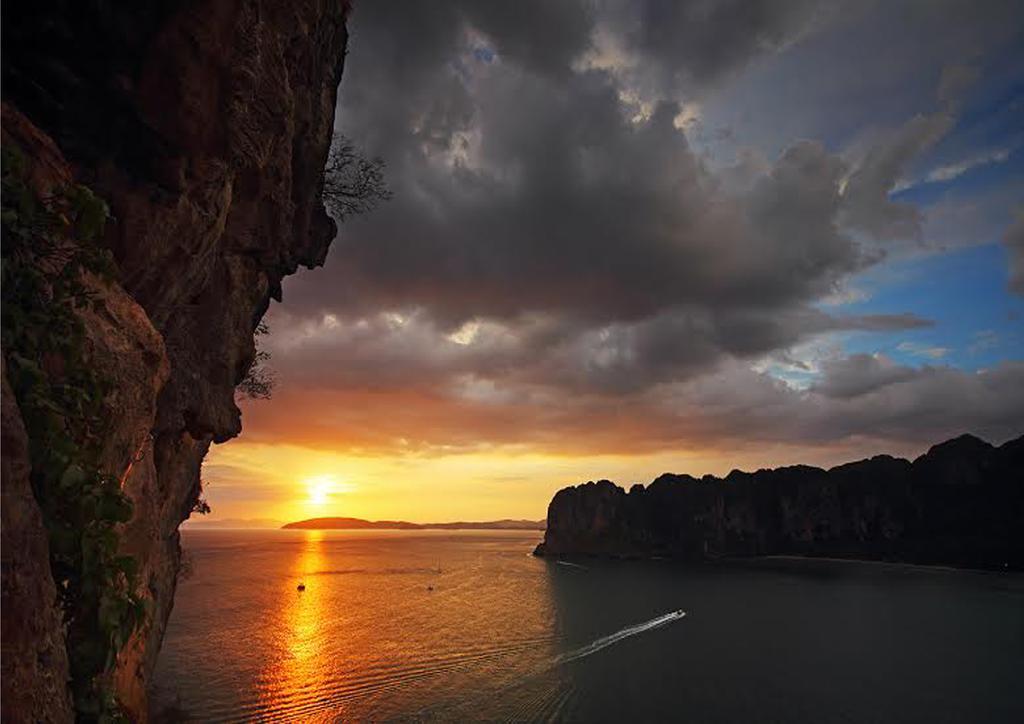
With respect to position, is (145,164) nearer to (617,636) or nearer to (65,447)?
(65,447)

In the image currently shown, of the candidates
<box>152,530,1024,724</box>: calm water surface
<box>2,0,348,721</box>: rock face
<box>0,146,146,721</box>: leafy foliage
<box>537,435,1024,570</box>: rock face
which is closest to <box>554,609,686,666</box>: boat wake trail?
<box>152,530,1024,724</box>: calm water surface

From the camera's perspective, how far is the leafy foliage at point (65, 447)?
5.35 meters

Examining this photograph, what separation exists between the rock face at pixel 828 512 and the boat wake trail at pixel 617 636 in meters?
116

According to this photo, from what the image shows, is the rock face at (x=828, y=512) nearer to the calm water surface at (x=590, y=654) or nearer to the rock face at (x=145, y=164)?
the calm water surface at (x=590, y=654)

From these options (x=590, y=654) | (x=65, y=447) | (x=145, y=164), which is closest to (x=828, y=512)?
(x=590, y=654)

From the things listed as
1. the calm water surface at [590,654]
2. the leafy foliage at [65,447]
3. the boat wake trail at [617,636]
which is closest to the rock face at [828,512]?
the calm water surface at [590,654]

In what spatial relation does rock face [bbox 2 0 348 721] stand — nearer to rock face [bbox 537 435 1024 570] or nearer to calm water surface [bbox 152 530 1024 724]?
calm water surface [bbox 152 530 1024 724]

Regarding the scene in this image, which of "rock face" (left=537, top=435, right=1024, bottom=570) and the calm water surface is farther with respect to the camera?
"rock face" (left=537, top=435, right=1024, bottom=570)

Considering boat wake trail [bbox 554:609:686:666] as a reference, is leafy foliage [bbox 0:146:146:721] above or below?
above

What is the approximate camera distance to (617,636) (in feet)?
172

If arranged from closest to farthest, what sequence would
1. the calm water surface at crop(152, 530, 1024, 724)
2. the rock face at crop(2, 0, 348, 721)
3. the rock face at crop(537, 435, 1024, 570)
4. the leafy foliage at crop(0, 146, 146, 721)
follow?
1. the rock face at crop(2, 0, 348, 721)
2. the leafy foliage at crop(0, 146, 146, 721)
3. the calm water surface at crop(152, 530, 1024, 724)
4. the rock face at crop(537, 435, 1024, 570)

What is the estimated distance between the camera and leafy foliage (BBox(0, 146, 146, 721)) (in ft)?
17.6

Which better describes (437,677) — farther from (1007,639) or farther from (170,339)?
(1007,639)

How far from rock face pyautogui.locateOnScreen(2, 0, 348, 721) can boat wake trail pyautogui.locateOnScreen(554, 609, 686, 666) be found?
113ft
